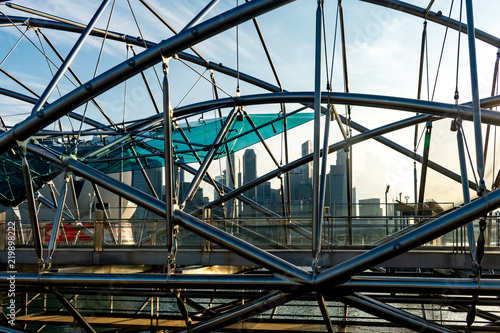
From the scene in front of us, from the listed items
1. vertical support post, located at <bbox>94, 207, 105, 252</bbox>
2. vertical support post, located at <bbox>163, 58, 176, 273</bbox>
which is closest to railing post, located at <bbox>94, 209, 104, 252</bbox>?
vertical support post, located at <bbox>94, 207, 105, 252</bbox>

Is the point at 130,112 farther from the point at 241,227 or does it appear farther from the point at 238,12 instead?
the point at 238,12

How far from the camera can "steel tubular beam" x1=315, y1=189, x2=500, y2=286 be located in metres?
8.02

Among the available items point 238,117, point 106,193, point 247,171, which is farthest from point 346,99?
point 106,193

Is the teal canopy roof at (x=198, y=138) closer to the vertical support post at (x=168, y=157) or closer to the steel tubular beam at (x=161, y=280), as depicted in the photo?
the steel tubular beam at (x=161, y=280)

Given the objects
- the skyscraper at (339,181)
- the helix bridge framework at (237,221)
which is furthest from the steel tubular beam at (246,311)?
the skyscraper at (339,181)

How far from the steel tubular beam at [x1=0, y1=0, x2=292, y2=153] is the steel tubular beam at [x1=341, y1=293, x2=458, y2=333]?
641 cm

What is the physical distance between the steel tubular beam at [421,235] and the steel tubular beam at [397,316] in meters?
1.81

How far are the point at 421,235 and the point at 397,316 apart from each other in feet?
9.06

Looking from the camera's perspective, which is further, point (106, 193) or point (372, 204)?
point (106, 193)

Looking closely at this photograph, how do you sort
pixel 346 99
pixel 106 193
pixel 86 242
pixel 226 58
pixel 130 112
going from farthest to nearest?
pixel 106 193
pixel 226 58
pixel 130 112
pixel 346 99
pixel 86 242

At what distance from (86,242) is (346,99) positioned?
11.4 meters

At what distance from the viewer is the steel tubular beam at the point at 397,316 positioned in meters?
9.91

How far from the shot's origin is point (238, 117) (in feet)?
77.5

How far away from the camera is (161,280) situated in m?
10.4
